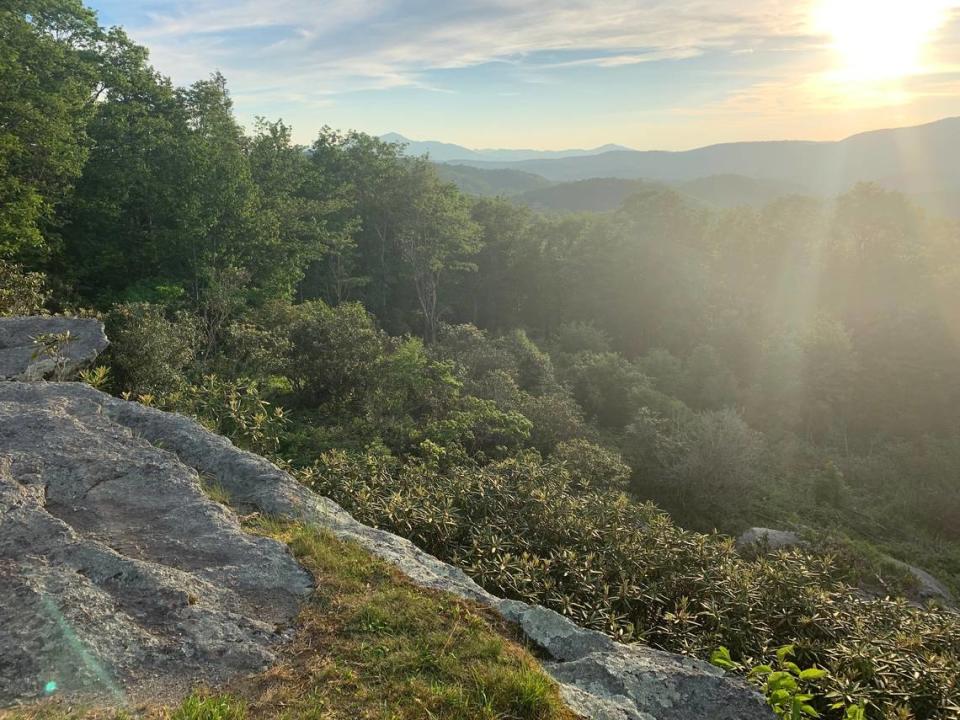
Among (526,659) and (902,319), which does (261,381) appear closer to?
(526,659)

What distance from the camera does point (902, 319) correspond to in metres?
31.4

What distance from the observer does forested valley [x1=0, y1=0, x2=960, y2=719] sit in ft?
24.2

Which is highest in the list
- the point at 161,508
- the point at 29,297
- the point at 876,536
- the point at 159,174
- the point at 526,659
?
the point at 159,174

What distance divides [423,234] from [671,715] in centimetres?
3756

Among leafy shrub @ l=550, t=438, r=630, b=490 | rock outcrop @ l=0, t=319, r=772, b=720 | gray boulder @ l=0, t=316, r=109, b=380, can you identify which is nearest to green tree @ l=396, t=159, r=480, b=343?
leafy shrub @ l=550, t=438, r=630, b=490

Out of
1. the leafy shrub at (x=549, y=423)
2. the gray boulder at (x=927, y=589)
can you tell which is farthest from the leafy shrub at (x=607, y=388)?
the gray boulder at (x=927, y=589)

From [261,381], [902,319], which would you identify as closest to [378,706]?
[261,381]

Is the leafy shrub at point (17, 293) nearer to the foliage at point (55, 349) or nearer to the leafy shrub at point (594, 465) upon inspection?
the foliage at point (55, 349)

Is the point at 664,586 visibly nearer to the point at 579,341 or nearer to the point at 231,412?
the point at 231,412

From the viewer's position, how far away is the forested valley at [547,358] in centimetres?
738

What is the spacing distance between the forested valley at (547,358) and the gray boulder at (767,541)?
0.60 m

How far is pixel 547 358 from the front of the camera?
27.3 m

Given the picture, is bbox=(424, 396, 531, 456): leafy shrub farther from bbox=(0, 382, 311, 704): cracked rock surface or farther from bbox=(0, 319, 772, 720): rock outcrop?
bbox=(0, 382, 311, 704): cracked rock surface

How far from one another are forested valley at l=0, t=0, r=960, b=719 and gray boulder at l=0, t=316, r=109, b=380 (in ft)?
3.35
